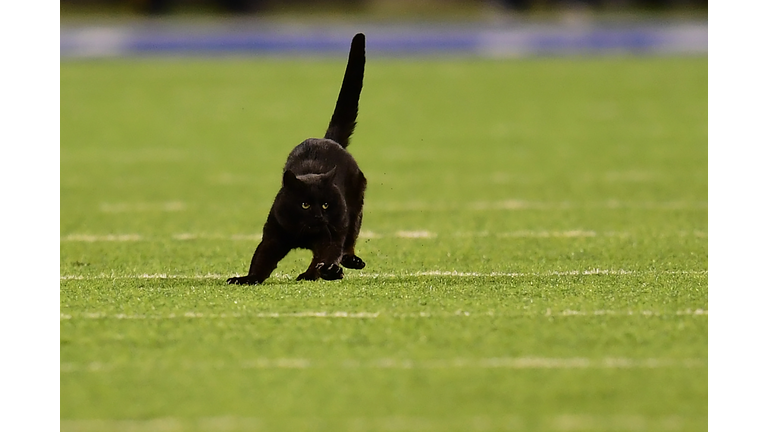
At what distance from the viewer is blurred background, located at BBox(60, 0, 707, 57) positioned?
74.5 ft

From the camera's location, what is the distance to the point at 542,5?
103ft

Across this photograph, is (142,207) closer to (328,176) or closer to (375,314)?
(328,176)

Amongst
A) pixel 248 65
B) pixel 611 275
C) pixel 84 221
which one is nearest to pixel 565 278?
pixel 611 275

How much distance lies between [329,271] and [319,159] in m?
0.52

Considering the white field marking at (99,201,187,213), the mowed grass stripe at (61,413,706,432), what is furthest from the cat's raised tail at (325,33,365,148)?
the white field marking at (99,201,187,213)

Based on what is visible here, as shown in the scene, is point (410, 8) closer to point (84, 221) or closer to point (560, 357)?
point (84, 221)

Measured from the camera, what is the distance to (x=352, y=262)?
18.8 ft

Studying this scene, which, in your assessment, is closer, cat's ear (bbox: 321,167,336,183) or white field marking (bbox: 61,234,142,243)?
cat's ear (bbox: 321,167,336,183)

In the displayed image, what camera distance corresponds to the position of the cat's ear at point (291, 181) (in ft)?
16.5

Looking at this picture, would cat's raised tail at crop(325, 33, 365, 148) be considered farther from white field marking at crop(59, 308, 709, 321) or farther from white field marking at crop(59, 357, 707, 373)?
white field marking at crop(59, 357, 707, 373)

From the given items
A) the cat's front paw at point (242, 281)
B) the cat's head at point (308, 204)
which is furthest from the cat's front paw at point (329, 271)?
the cat's front paw at point (242, 281)

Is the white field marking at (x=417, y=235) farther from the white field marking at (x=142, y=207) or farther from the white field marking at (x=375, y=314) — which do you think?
the white field marking at (x=375, y=314)

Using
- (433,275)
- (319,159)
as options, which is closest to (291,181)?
(319,159)

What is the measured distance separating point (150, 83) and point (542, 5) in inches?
642
